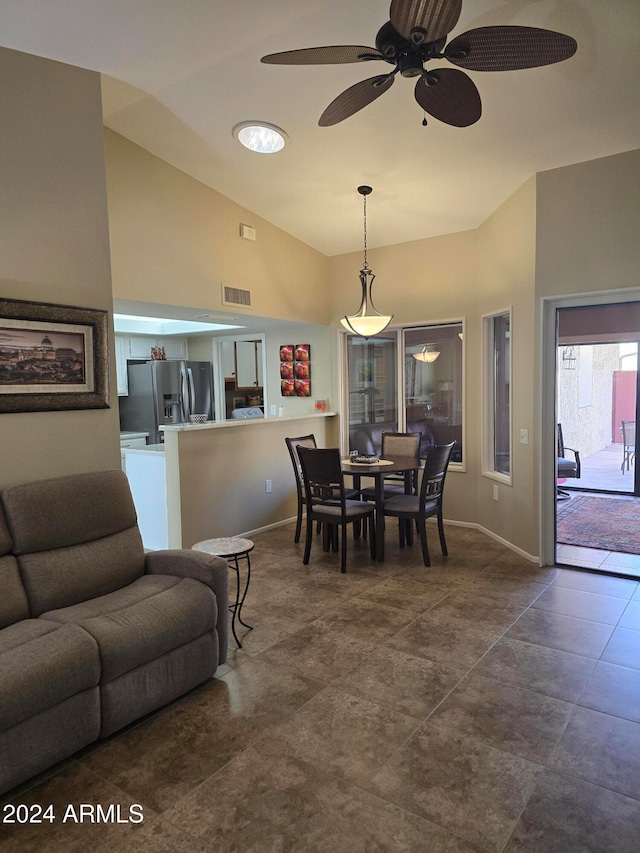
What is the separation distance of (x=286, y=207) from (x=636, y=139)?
2.86 m

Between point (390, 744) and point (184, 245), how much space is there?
3909 mm

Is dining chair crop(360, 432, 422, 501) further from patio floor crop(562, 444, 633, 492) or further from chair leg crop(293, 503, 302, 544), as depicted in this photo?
patio floor crop(562, 444, 633, 492)

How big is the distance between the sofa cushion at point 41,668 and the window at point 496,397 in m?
3.81

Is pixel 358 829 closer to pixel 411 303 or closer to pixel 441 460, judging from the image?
pixel 441 460

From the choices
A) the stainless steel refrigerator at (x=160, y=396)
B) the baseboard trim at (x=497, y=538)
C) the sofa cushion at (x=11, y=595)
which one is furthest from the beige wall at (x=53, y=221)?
the baseboard trim at (x=497, y=538)

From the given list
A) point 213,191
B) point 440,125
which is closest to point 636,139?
point 440,125

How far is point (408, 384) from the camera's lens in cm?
613

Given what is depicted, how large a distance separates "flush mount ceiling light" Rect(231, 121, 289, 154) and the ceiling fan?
135 cm

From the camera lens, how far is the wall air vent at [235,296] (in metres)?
4.95

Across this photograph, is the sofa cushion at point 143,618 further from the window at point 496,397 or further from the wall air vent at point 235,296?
the window at point 496,397

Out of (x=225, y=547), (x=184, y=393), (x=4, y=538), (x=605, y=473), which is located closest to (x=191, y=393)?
(x=184, y=393)

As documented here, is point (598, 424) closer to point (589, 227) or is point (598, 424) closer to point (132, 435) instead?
point (589, 227)

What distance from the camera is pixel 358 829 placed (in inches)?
70.7

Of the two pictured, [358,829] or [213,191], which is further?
[213,191]
